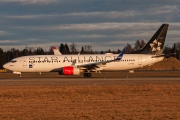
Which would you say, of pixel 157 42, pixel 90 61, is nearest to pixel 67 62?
pixel 90 61

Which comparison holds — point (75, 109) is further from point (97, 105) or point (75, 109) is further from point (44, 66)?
point (44, 66)

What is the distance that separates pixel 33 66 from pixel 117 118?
36.4 meters

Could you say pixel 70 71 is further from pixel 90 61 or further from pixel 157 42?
pixel 157 42

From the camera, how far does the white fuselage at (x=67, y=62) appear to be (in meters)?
49.0

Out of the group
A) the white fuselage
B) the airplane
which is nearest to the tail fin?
the airplane

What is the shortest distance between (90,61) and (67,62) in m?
2.82

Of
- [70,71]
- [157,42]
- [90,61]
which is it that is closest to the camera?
[70,71]

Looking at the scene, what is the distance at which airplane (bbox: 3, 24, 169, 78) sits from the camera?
4875cm

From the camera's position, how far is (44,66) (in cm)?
4900

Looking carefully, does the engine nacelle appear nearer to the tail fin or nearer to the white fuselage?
the white fuselage

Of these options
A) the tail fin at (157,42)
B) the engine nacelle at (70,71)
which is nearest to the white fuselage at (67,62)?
the tail fin at (157,42)

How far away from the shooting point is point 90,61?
49.1m

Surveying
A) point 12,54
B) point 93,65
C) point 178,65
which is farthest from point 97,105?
point 12,54

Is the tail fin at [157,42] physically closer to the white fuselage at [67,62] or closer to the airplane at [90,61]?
the airplane at [90,61]
